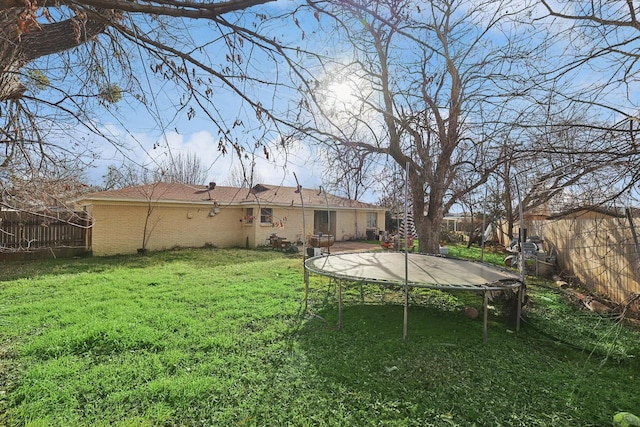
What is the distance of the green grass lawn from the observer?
2912 millimetres

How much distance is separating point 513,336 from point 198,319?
5.17 meters

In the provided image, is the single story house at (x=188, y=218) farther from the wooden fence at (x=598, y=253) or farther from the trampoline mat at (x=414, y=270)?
the wooden fence at (x=598, y=253)

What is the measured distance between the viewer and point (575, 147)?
2.90m

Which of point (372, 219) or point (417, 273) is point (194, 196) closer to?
point (372, 219)

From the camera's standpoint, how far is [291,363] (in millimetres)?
3854

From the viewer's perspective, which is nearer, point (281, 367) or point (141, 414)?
point (141, 414)

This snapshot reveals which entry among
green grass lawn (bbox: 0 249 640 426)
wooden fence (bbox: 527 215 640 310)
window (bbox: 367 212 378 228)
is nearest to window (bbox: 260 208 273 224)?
window (bbox: 367 212 378 228)

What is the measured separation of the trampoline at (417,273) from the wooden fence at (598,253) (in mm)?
1328

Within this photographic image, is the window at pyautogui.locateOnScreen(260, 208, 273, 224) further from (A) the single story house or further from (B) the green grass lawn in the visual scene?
(B) the green grass lawn

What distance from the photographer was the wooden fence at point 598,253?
5984 millimetres

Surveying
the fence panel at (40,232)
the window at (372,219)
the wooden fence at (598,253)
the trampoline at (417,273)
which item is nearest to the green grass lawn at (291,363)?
the trampoline at (417,273)

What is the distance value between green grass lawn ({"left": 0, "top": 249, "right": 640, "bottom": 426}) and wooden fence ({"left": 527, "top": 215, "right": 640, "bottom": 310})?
1.17 meters

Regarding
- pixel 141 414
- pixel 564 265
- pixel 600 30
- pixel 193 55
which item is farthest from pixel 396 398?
pixel 564 265

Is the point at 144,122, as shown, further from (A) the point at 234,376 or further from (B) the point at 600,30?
(B) the point at 600,30
